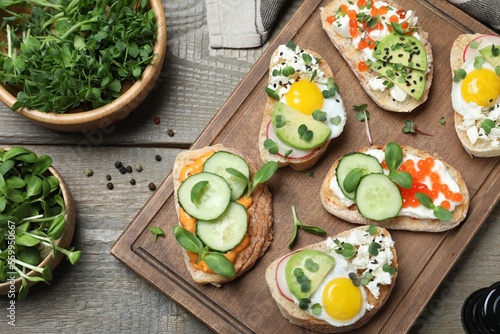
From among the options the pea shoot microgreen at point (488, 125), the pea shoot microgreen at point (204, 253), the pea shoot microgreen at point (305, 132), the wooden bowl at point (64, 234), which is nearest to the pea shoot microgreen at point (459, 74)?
the pea shoot microgreen at point (488, 125)

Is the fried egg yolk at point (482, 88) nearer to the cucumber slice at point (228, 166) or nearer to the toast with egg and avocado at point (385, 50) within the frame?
the toast with egg and avocado at point (385, 50)

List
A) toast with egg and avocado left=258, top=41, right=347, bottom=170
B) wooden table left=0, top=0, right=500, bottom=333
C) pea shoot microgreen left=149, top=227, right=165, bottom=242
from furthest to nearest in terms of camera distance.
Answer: wooden table left=0, top=0, right=500, bottom=333, pea shoot microgreen left=149, top=227, right=165, bottom=242, toast with egg and avocado left=258, top=41, right=347, bottom=170

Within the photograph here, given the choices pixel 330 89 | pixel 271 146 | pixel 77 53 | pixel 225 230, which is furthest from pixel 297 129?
pixel 77 53

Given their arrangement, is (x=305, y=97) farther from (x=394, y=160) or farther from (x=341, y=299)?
(x=341, y=299)

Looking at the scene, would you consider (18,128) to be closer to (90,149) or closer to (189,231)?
Result: (90,149)

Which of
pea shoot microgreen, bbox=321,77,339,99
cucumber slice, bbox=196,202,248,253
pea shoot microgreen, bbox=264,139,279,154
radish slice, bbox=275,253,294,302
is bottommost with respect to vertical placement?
radish slice, bbox=275,253,294,302

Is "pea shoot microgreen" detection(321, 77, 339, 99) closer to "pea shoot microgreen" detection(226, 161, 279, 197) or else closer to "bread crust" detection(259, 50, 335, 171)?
"bread crust" detection(259, 50, 335, 171)

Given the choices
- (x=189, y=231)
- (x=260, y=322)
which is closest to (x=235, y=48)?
(x=189, y=231)

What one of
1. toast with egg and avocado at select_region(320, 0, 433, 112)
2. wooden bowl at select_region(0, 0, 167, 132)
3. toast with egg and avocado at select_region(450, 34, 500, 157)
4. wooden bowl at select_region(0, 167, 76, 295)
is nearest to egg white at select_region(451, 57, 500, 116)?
toast with egg and avocado at select_region(450, 34, 500, 157)
